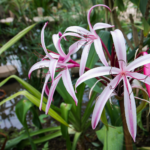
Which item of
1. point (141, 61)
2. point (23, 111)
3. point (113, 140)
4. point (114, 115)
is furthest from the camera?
point (114, 115)

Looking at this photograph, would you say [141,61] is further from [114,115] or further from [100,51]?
[114,115]

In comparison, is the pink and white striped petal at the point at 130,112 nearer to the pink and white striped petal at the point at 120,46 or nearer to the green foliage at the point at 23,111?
the pink and white striped petal at the point at 120,46

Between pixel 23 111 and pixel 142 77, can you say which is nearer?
pixel 142 77

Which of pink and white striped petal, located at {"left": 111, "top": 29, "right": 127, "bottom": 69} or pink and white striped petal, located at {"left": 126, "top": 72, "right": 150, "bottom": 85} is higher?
pink and white striped petal, located at {"left": 111, "top": 29, "right": 127, "bottom": 69}

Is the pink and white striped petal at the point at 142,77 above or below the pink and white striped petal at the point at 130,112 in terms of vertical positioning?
above

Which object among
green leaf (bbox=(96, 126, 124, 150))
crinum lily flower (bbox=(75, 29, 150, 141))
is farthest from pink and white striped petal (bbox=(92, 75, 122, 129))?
green leaf (bbox=(96, 126, 124, 150))

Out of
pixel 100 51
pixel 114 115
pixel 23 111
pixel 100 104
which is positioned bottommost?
pixel 114 115

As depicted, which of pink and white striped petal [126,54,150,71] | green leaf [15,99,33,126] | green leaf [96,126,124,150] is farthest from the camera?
green leaf [15,99,33,126]

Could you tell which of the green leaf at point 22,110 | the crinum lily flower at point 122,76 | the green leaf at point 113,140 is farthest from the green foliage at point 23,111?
the crinum lily flower at point 122,76

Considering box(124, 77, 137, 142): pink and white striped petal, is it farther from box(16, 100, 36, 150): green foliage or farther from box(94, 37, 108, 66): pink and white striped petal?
box(16, 100, 36, 150): green foliage

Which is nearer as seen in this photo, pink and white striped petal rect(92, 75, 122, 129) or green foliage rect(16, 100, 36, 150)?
pink and white striped petal rect(92, 75, 122, 129)

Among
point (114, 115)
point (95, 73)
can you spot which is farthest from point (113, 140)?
point (95, 73)
